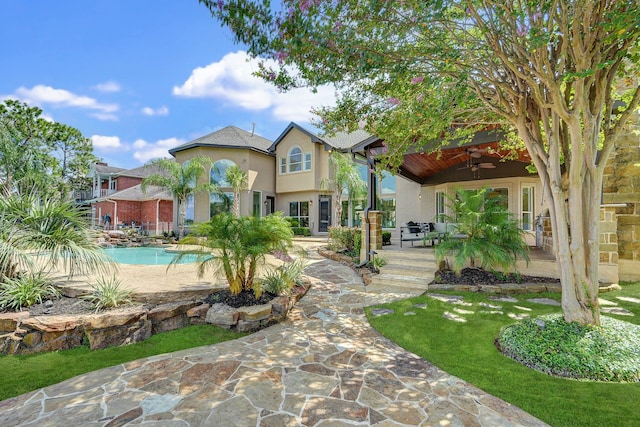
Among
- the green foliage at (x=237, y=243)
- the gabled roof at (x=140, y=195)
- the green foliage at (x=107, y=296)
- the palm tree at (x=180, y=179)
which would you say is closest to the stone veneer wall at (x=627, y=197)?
the green foliage at (x=237, y=243)

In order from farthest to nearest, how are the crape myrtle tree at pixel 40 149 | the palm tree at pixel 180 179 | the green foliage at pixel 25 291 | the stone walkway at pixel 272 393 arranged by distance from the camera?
the palm tree at pixel 180 179 → the crape myrtle tree at pixel 40 149 → the green foliage at pixel 25 291 → the stone walkway at pixel 272 393

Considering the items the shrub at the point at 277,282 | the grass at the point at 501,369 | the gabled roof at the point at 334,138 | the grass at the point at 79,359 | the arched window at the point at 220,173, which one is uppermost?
the gabled roof at the point at 334,138

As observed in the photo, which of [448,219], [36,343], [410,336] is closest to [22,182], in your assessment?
[36,343]

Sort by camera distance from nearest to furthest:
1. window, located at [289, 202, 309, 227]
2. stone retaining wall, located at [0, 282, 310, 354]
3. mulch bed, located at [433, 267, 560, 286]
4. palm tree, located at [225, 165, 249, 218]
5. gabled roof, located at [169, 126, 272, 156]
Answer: stone retaining wall, located at [0, 282, 310, 354] < mulch bed, located at [433, 267, 560, 286] < palm tree, located at [225, 165, 249, 218] < gabled roof, located at [169, 126, 272, 156] < window, located at [289, 202, 309, 227]

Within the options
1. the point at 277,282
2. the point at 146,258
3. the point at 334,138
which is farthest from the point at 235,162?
the point at 277,282

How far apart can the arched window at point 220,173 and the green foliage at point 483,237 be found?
52.2 feet

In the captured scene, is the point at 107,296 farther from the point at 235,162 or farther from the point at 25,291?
the point at 235,162

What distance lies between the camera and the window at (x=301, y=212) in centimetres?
2075

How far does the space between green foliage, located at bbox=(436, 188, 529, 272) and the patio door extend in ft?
41.8

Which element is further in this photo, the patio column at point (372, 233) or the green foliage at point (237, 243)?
the patio column at point (372, 233)

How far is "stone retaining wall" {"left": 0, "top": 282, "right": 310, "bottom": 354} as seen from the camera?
13.4 ft

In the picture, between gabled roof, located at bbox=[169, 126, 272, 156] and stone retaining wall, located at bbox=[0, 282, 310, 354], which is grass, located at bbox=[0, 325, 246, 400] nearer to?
stone retaining wall, located at bbox=[0, 282, 310, 354]

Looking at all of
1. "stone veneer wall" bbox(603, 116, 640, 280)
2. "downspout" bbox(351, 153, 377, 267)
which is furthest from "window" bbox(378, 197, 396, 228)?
"stone veneer wall" bbox(603, 116, 640, 280)

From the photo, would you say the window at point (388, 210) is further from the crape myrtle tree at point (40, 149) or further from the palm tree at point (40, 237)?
the crape myrtle tree at point (40, 149)
